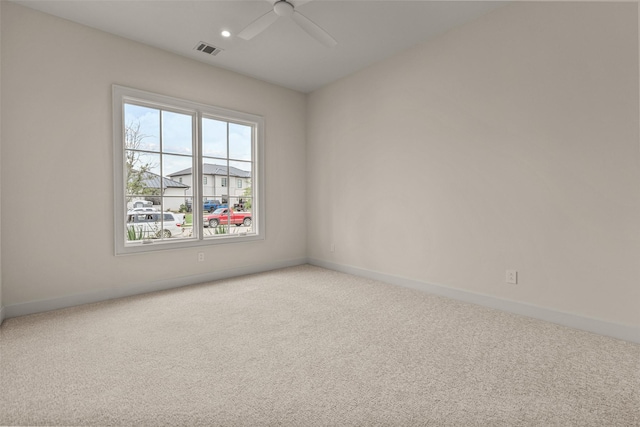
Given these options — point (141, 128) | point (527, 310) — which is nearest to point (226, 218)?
point (141, 128)

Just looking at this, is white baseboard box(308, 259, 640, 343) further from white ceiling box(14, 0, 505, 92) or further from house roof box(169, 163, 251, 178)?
white ceiling box(14, 0, 505, 92)

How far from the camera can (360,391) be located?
1632 mm

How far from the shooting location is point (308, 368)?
6.11 ft

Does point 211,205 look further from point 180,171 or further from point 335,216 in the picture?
point 335,216

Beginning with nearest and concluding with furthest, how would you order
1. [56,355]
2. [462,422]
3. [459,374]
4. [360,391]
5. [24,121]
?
[462,422] → [360,391] → [459,374] → [56,355] → [24,121]

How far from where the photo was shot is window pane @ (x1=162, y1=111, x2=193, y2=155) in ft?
11.9

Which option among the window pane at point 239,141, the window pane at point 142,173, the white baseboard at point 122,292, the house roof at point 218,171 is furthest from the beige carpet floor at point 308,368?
the window pane at point 239,141

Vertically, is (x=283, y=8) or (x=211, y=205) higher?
(x=283, y=8)

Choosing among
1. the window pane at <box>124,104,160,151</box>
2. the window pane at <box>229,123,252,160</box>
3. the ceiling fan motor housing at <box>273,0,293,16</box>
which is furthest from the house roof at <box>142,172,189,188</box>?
the ceiling fan motor housing at <box>273,0,293,16</box>

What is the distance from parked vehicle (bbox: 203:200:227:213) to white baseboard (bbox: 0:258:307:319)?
2.72 ft

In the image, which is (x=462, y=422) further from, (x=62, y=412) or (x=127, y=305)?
(x=127, y=305)

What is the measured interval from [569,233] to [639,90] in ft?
3.61

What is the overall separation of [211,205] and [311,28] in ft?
8.13

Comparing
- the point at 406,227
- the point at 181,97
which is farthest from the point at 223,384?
the point at 181,97
